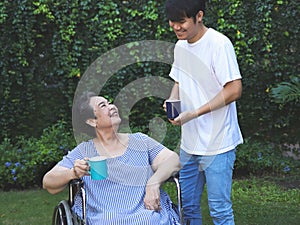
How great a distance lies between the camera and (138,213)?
2.82m

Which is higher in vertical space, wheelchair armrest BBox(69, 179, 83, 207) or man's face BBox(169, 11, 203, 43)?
man's face BBox(169, 11, 203, 43)

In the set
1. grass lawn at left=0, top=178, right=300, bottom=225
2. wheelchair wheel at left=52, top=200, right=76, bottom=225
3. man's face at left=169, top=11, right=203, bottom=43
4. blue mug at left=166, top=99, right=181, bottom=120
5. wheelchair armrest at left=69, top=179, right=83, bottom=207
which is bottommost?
grass lawn at left=0, top=178, right=300, bottom=225

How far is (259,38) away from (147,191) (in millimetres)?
3157

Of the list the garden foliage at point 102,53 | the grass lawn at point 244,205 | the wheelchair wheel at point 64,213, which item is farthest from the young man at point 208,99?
the garden foliage at point 102,53

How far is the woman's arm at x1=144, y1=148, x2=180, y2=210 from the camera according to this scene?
2852mm

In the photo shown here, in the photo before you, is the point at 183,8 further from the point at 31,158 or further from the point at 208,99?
Answer: the point at 31,158

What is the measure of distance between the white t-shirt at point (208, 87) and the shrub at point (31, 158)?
255cm

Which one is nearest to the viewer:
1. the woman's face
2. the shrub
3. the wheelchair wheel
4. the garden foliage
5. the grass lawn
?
the wheelchair wheel

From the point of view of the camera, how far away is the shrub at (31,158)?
203 inches

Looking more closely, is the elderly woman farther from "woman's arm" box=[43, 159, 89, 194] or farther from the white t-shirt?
the white t-shirt

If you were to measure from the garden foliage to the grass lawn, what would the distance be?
460mm

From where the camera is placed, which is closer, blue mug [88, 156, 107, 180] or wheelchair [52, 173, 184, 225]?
blue mug [88, 156, 107, 180]

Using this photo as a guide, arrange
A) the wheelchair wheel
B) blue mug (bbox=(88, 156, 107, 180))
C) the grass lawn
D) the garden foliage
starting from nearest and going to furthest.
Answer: blue mug (bbox=(88, 156, 107, 180)) → the wheelchair wheel → the grass lawn → the garden foliage

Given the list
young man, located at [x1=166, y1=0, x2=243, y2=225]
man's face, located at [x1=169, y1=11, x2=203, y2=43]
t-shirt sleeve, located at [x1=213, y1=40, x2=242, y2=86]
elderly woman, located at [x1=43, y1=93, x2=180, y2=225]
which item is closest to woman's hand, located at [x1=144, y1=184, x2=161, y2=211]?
elderly woman, located at [x1=43, y1=93, x2=180, y2=225]
